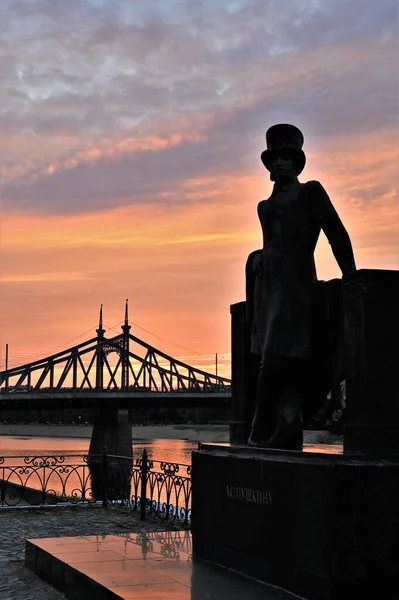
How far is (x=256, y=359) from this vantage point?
6266 millimetres

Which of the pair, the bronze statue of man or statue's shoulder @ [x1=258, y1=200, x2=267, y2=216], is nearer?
the bronze statue of man

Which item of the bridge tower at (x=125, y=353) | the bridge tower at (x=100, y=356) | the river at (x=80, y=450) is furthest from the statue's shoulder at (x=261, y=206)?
the bridge tower at (x=125, y=353)

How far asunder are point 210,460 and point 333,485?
5.04 ft

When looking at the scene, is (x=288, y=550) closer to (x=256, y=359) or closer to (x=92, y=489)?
(x=256, y=359)

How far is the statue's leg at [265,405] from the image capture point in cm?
559

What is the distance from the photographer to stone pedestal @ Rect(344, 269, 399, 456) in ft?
15.4

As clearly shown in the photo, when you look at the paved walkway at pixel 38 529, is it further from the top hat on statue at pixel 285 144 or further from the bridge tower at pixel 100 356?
the bridge tower at pixel 100 356

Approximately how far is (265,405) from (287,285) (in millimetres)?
858

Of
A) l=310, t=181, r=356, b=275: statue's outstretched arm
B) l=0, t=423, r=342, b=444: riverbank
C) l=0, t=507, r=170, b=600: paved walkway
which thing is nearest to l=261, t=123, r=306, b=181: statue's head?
l=310, t=181, r=356, b=275: statue's outstretched arm

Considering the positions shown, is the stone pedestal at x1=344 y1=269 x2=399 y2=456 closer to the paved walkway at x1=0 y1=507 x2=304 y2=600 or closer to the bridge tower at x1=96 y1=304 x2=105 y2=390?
the paved walkway at x1=0 y1=507 x2=304 y2=600

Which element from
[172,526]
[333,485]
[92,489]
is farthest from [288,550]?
[92,489]

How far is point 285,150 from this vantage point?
580cm

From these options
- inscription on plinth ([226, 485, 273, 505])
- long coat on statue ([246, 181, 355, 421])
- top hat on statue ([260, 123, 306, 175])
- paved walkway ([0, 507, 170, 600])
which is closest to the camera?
inscription on plinth ([226, 485, 273, 505])

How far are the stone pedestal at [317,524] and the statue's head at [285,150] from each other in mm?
1932
